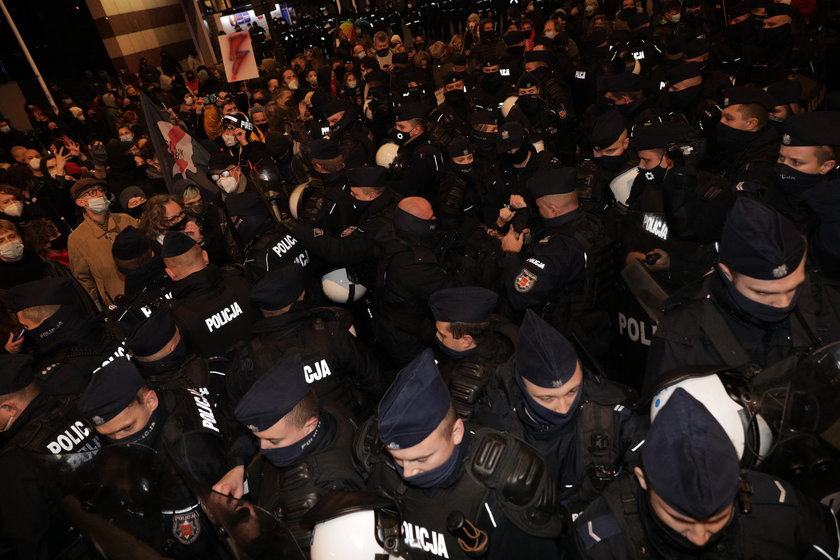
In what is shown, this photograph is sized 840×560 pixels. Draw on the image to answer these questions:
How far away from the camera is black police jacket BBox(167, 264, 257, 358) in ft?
13.3

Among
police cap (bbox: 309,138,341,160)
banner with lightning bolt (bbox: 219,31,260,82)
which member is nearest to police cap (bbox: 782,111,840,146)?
police cap (bbox: 309,138,341,160)

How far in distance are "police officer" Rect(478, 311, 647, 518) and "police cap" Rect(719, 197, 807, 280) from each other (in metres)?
0.84

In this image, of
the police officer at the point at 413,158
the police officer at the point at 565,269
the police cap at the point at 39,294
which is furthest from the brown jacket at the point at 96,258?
the police officer at the point at 565,269

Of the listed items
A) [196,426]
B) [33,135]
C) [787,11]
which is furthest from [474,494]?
[33,135]

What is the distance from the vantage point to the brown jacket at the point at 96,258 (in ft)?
19.4

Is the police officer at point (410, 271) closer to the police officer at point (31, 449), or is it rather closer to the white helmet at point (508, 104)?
the police officer at point (31, 449)

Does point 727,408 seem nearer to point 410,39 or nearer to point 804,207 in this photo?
point 804,207

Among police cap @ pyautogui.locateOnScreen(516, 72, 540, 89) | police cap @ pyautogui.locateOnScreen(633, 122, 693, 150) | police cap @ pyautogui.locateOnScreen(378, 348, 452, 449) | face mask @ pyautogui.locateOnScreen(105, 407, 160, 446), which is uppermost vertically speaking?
police cap @ pyautogui.locateOnScreen(378, 348, 452, 449)

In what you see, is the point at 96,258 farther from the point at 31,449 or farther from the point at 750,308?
the point at 750,308

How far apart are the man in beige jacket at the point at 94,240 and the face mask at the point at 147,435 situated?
3.63 metres

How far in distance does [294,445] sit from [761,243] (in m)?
2.40

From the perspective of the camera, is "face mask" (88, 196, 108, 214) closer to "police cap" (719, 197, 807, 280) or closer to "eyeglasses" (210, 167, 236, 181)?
"eyeglasses" (210, 167, 236, 181)

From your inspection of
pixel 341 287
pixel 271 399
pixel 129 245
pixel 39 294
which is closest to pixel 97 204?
pixel 129 245

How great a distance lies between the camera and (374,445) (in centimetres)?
243
